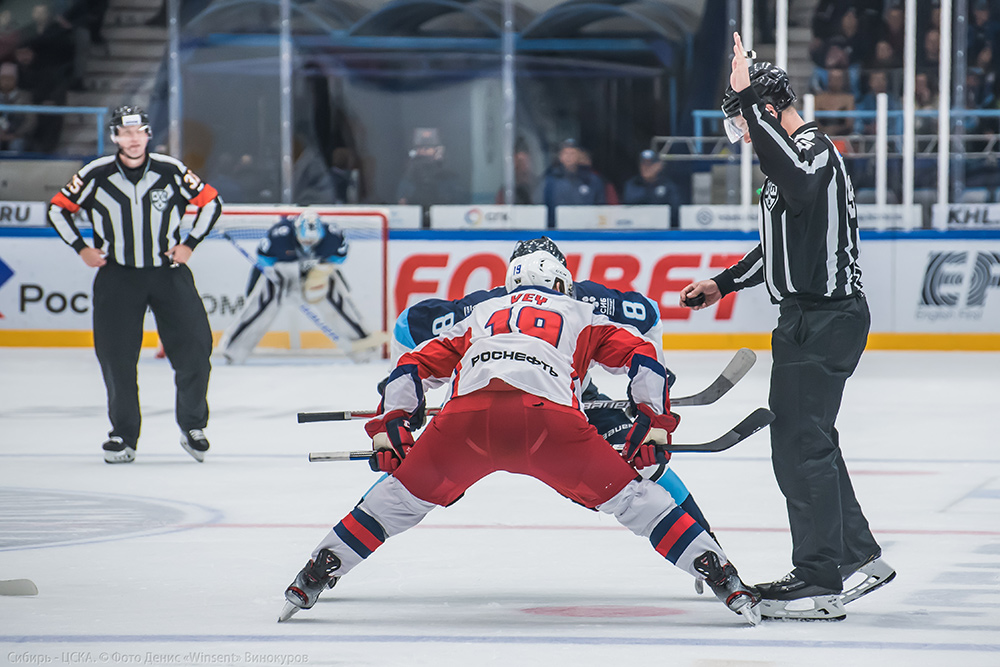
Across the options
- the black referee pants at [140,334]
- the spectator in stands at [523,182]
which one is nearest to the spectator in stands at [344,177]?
the spectator in stands at [523,182]

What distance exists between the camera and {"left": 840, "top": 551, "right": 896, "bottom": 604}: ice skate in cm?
378

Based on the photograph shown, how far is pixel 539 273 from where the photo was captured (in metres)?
3.70

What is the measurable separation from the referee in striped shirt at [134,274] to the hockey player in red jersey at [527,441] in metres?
3.02

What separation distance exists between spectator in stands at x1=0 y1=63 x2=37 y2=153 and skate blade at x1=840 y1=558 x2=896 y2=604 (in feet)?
34.1

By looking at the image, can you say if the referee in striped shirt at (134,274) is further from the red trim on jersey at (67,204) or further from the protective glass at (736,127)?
the protective glass at (736,127)

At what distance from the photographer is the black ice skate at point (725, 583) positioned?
3.48 metres

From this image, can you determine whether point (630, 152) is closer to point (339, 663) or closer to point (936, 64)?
point (936, 64)

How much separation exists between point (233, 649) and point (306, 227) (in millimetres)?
8001

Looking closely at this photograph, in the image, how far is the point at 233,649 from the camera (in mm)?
3291

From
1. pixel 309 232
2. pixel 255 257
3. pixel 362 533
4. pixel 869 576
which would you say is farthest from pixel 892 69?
pixel 362 533

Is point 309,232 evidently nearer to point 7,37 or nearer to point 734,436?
point 7,37

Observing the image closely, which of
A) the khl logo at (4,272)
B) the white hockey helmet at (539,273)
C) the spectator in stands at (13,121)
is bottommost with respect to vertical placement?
the khl logo at (4,272)

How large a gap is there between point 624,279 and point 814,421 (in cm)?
788

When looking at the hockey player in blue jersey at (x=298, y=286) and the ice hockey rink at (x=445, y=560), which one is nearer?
the ice hockey rink at (x=445, y=560)
